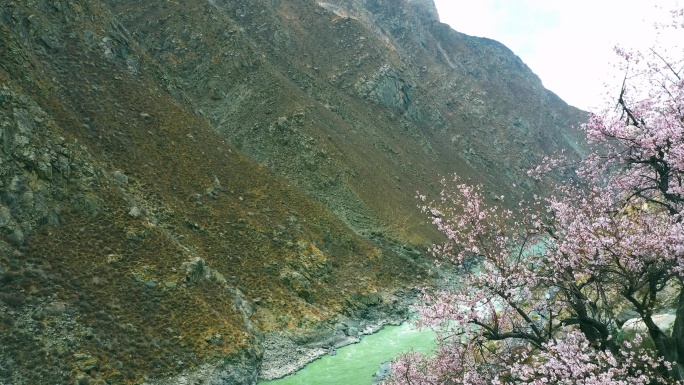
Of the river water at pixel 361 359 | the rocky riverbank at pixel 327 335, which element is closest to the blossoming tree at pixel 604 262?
the river water at pixel 361 359

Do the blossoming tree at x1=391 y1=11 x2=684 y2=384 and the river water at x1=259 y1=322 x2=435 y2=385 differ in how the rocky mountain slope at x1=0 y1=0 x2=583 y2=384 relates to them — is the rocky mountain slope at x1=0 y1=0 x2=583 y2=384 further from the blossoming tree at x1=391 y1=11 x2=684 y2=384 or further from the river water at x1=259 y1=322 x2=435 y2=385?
the blossoming tree at x1=391 y1=11 x2=684 y2=384

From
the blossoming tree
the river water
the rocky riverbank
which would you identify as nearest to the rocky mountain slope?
the rocky riverbank

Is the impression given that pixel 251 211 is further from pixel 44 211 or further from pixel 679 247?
pixel 679 247

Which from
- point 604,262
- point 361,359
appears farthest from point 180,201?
point 604,262

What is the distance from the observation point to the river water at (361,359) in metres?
33.4

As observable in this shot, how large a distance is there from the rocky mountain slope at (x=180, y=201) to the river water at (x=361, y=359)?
8.81ft

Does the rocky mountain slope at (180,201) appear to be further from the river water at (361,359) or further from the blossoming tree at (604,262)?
the blossoming tree at (604,262)

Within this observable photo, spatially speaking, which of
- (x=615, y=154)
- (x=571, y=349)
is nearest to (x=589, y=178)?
(x=615, y=154)

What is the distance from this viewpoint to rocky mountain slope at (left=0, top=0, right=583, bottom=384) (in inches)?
1156

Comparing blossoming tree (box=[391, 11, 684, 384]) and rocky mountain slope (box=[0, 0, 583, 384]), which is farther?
rocky mountain slope (box=[0, 0, 583, 384])

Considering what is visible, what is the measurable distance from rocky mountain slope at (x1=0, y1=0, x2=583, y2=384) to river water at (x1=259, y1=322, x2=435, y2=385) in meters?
2.69

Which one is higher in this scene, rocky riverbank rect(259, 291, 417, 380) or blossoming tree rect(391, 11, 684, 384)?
blossoming tree rect(391, 11, 684, 384)

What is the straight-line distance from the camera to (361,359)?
38375 millimetres

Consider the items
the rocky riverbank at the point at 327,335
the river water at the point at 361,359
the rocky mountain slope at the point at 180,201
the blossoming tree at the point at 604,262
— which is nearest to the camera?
the blossoming tree at the point at 604,262
